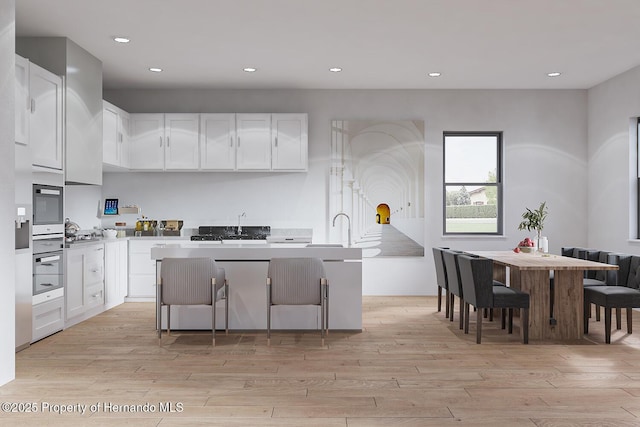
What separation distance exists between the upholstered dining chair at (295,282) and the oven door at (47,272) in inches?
82.4

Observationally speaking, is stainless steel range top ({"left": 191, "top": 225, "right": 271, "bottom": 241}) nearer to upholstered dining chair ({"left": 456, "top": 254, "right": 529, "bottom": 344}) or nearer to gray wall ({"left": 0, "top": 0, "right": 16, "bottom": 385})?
upholstered dining chair ({"left": 456, "top": 254, "right": 529, "bottom": 344})

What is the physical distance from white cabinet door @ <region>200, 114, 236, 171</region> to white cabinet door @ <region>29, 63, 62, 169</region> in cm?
228

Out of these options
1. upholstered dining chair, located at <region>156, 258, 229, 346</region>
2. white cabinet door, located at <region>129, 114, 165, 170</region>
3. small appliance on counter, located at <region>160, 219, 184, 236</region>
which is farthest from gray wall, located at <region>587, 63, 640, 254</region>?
white cabinet door, located at <region>129, 114, 165, 170</region>

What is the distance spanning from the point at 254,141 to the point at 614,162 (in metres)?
4.85

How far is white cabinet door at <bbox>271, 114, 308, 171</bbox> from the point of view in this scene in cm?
738

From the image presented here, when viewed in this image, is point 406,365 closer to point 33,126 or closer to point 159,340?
point 159,340

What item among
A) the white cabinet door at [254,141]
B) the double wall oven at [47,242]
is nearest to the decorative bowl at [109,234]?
the double wall oven at [47,242]

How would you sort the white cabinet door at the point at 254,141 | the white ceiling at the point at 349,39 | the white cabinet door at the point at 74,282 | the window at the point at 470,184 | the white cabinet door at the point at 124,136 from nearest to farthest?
1. the white ceiling at the point at 349,39
2. the white cabinet door at the point at 74,282
3. the white cabinet door at the point at 124,136
4. the white cabinet door at the point at 254,141
5. the window at the point at 470,184

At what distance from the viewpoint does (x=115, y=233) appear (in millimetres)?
6988

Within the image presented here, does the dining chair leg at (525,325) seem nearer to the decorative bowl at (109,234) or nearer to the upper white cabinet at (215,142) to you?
the upper white cabinet at (215,142)

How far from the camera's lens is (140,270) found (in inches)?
282

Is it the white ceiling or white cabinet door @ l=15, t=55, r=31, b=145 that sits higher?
the white ceiling

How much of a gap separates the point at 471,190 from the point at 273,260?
4265 millimetres

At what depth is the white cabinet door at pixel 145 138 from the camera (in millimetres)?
7383
